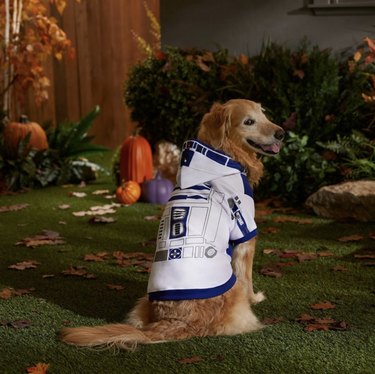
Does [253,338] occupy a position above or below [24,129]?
below

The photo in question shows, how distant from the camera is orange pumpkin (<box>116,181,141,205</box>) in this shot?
6770mm

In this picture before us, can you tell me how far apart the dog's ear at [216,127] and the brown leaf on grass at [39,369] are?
4.61 feet

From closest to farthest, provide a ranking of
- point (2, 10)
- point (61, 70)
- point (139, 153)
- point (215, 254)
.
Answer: point (215, 254)
point (139, 153)
point (2, 10)
point (61, 70)

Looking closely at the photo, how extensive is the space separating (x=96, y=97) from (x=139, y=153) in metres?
3.73

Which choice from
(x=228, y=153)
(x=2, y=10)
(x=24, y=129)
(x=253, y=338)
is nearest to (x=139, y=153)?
(x=24, y=129)

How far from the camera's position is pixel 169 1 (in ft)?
25.4

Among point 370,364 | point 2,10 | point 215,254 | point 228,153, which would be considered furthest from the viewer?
point 2,10

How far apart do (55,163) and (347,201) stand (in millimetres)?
3682

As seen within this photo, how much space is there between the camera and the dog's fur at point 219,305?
308 centimetres

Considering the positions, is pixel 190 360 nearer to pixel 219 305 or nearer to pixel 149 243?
pixel 219 305

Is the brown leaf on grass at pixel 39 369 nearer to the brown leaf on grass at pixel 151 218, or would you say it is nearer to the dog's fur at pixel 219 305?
the dog's fur at pixel 219 305

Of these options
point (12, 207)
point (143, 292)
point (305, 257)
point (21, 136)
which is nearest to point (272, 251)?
point (305, 257)

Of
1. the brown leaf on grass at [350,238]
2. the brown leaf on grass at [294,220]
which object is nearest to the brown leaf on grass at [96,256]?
the brown leaf on grass at [294,220]

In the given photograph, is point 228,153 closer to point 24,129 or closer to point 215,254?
point 215,254
